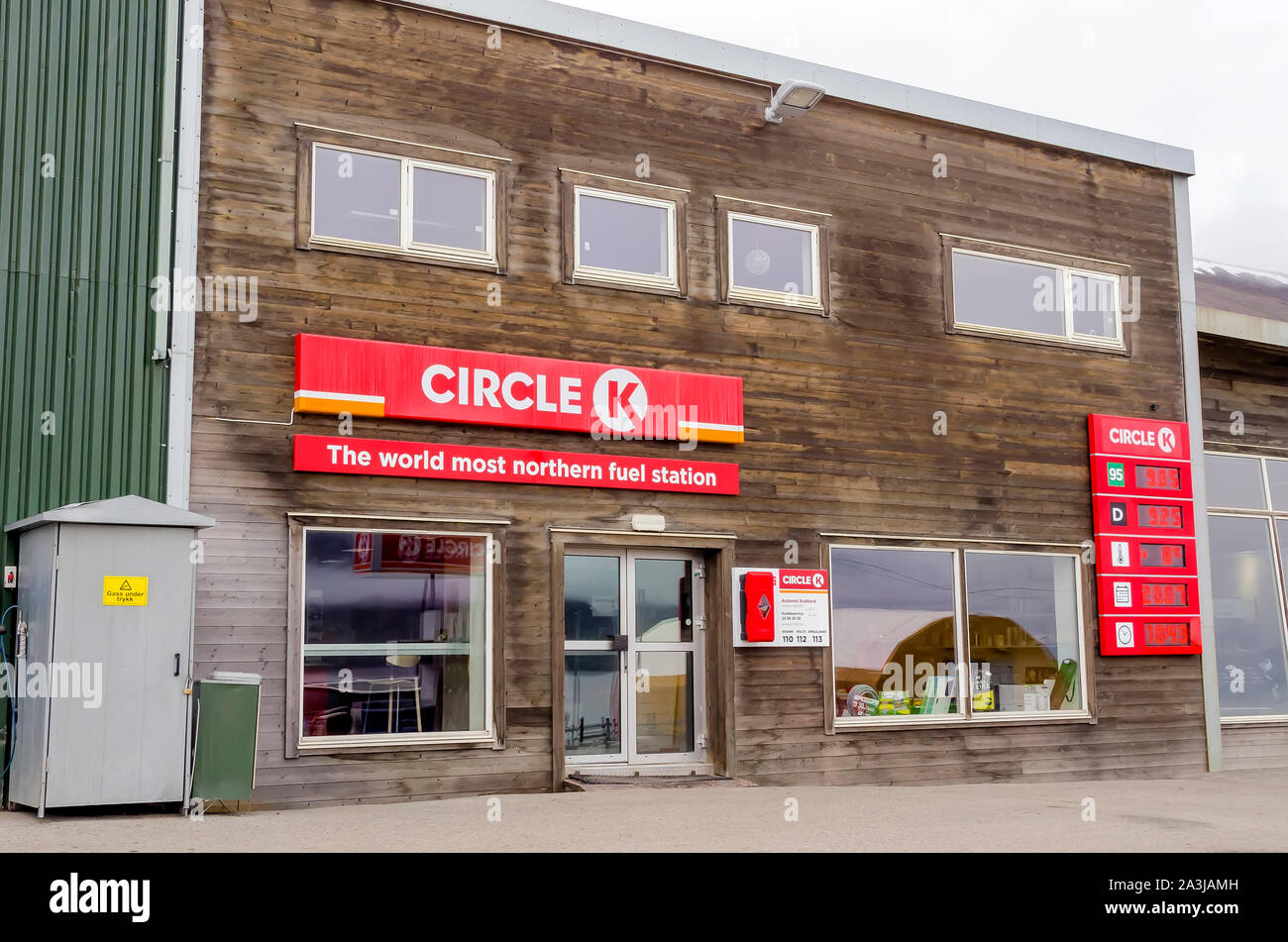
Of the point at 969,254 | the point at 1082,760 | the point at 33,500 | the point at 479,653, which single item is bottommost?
the point at 1082,760

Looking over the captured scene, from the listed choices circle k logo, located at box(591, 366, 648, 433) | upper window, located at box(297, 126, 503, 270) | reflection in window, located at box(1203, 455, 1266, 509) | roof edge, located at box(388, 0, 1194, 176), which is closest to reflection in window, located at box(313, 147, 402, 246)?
upper window, located at box(297, 126, 503, 270)

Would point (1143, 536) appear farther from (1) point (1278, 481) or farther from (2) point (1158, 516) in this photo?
(1) point (1278, 481)

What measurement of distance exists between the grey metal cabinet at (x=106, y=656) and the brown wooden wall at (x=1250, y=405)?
11800 millimetres

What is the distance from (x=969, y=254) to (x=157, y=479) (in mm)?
8341

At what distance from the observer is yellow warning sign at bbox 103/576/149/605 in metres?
9.02

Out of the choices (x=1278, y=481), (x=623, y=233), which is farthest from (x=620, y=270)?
(x=1278, y=481)

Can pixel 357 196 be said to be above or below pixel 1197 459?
above

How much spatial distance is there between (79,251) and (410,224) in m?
2.56

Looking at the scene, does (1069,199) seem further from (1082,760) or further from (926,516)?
(1082,760)

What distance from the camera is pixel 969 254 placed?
1399 centimetres

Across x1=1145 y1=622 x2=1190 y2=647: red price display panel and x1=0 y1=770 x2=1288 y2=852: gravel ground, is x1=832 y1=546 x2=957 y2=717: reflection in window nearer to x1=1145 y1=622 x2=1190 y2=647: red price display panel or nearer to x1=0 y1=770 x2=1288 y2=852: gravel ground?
x1=0 y1=770 x2=1288 y2=852: gravel ground

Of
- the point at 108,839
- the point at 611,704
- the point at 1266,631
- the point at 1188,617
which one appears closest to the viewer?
the point at 108,839

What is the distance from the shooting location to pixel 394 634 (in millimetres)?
10773

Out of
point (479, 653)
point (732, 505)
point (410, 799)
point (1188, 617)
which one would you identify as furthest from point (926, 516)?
point (410, 799)
